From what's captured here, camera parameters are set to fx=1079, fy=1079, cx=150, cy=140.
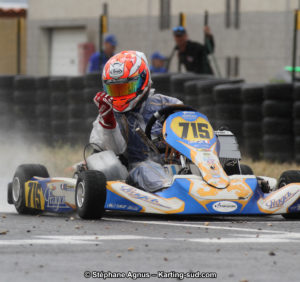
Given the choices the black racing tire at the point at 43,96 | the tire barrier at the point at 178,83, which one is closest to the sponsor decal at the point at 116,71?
the tire barrier at the point at 178,83

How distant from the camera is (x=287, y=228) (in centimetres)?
741

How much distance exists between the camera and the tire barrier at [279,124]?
12625mm

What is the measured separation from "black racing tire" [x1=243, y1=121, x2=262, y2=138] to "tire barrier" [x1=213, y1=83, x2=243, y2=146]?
0.15 m

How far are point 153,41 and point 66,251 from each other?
16686 mm

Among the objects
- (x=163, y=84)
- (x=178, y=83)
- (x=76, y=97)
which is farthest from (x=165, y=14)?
(x=178, y=83)

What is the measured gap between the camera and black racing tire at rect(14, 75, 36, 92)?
670 inches

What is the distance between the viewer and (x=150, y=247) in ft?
20.3

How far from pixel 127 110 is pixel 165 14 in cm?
1393

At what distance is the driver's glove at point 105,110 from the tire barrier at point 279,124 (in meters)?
4.27

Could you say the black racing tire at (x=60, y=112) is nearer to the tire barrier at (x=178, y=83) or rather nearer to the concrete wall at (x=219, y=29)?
the tire barrier at (x=178, y=83)

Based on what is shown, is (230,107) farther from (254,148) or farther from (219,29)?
(219,29)

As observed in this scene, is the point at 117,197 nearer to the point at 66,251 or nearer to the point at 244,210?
the point at 244,210

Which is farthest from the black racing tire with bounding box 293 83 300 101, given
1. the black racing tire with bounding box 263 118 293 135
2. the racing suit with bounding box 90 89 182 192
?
the racing suit with bounding box 90 89 182 192

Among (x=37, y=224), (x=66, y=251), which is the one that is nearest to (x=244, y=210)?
(x=37, y=224)
